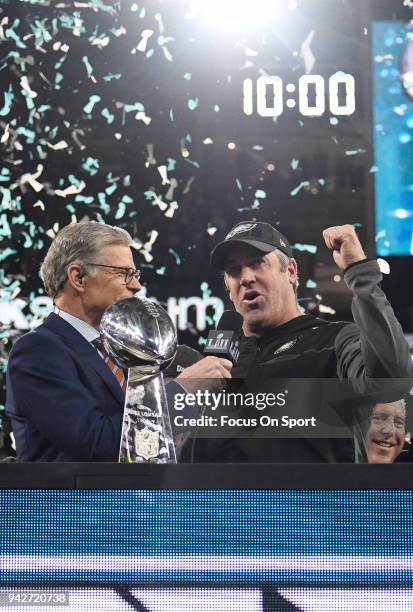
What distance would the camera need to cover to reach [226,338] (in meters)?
2.42

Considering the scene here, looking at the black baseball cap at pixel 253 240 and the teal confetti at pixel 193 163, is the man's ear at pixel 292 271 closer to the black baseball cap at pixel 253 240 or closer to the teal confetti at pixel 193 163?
the black baseball cap at pixel 253 240

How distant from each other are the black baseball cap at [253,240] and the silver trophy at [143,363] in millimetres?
1493

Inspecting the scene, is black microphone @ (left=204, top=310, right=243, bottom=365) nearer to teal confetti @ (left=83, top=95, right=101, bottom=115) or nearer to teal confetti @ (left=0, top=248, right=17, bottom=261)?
teal confetti @ (left=0, top=248, right=17, bottom=261)

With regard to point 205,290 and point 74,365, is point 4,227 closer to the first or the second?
point 205,290

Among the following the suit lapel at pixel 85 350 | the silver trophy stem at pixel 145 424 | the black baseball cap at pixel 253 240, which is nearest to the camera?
the silver trophy stem at pixel 145 424

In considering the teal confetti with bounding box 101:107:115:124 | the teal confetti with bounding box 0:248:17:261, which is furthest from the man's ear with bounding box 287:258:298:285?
the teal confetti with bounding box 0:248:17:261

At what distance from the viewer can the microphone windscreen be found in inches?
92.9

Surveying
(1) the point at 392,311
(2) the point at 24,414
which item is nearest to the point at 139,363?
(2) the point at 24,414

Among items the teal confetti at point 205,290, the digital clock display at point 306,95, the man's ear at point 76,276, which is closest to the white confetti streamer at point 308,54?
the digital clock display at point 306,95

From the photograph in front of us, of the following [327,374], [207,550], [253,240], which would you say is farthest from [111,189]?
[207,550]

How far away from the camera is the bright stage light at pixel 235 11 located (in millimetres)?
2441

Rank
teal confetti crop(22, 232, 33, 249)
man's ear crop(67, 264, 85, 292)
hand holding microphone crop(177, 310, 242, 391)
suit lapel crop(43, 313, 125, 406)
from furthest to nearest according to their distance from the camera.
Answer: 1. teal confetti crop(22, 232, 33, 249)
2. hand holding microphone crop(177, 310, 242, 391)
3. man's ear crop(67, 264, 85, 292)
4. suit lapel crop(43, 313, 125, 406)

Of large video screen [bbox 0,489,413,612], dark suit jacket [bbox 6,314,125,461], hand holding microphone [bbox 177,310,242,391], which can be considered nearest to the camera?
large video screen [bbox 0,489,413,612]

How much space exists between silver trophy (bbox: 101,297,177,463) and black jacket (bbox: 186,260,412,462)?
1.33 meters
